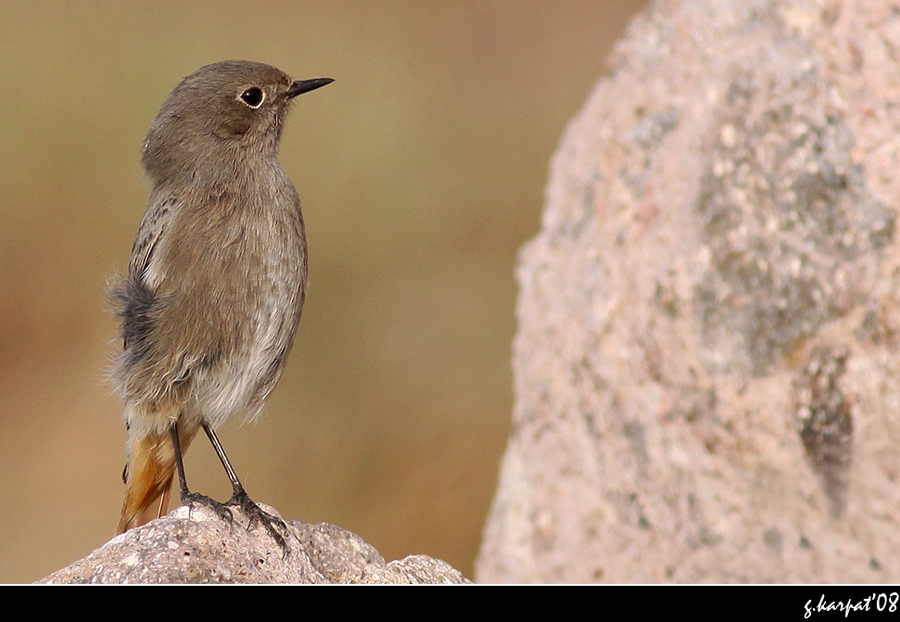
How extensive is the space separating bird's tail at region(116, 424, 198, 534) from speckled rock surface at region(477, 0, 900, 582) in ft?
4.99

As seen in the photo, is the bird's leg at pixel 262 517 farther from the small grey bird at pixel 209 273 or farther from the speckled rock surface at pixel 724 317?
the speckled rock surface at pixel 724 317

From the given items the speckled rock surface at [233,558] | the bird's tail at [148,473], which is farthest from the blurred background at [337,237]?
the speckled rock surface at [233,558]

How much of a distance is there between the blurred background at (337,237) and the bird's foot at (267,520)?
10.1 ft

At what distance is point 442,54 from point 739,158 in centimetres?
496

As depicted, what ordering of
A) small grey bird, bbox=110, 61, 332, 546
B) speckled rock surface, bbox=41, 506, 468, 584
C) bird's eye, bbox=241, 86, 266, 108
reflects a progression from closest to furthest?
1. speckled rock surface, bbox=41, 506, 468, 584
2. small grey bird, bbox=110, 61, 332, 546
3. bird's eye, bbox=241, 86, 266, 108

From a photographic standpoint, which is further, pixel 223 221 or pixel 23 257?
pixel 23 257

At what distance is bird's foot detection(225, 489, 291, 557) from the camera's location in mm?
3684

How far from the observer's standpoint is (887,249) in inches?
156

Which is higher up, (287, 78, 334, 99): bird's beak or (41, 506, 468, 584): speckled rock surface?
(287, 78, 334, 99): bird's beak

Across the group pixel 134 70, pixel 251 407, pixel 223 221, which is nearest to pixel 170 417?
pixel 251 407

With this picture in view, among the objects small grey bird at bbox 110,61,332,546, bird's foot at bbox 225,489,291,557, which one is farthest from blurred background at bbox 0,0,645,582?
bird's foot at bbox 225,489,291,557

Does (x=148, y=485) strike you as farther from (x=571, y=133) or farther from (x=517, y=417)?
(x=571, y=133)

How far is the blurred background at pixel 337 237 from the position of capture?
738cm

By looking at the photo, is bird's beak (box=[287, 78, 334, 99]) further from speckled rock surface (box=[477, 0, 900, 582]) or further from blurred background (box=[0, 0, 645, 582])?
blurred background (box=[0, 0, 645, 582])
